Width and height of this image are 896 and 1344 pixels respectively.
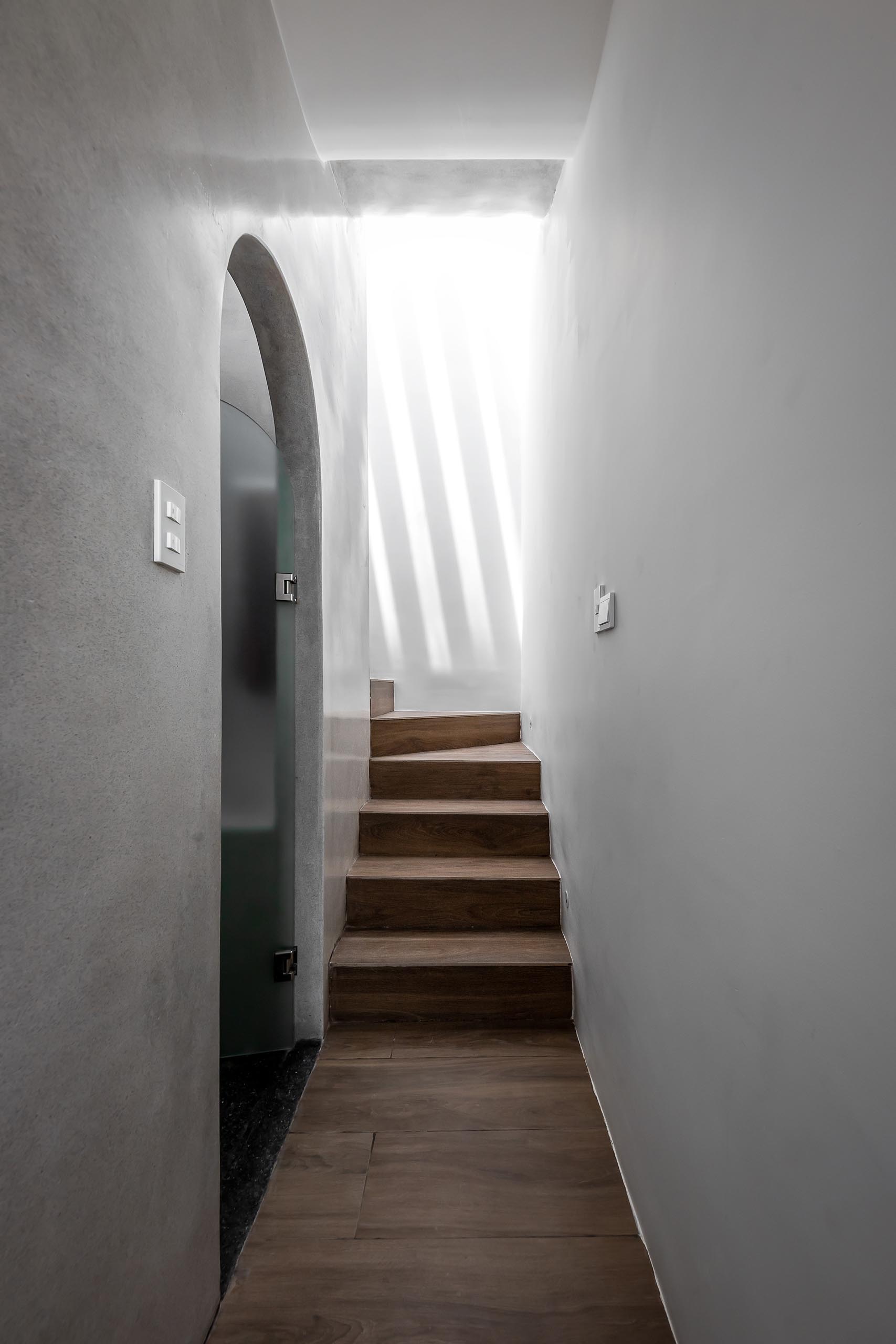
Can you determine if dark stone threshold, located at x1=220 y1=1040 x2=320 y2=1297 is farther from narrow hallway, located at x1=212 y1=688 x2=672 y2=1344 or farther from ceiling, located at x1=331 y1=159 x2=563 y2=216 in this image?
ceiling, located at x1=331 y1=159 x2=563 y2=216

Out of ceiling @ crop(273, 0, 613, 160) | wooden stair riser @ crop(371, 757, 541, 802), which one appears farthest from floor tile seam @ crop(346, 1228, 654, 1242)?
ceiling @ crop(273, 0, 613, 160)

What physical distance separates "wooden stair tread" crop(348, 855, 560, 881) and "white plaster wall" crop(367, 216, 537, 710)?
1558mm

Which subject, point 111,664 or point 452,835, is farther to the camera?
point 452,835

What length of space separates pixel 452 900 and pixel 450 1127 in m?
0.87

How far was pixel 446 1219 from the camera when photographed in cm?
155

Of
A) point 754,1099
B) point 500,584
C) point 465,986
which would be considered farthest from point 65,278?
point 500,584

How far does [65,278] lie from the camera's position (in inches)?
31.5

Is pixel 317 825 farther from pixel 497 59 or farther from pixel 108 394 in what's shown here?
pixel 497 59

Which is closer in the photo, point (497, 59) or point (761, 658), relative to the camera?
point (761, 658)

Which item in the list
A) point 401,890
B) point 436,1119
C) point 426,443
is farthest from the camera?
point 426,443

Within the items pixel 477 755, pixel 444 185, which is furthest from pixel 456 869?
pixel 444 185

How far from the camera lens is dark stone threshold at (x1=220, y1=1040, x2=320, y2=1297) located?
154 centimetres

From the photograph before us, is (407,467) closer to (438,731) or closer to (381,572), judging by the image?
(381,572)

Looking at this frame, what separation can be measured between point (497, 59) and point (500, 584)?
2.71 m
